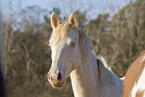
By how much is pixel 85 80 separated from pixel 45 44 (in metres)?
8.99

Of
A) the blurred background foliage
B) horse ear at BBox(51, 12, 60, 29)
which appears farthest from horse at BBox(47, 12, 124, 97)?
the blurred background foliage

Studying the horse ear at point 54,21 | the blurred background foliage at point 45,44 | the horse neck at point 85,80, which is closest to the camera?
the horse neck at point 85,80

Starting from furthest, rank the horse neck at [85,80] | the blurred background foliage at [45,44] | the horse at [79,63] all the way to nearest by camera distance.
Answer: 1. the blurred background foliage at [45,44]
2. the horse neck at [85,80]
3. the horse at [79,63]

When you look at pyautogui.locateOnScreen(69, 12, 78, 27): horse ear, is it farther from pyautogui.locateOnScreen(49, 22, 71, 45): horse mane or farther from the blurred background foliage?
the blurred background foliage

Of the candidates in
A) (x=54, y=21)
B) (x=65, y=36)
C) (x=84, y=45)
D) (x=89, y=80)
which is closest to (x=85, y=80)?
(x=89, y=80)

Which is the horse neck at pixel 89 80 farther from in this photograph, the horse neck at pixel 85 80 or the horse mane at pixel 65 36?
the horse mane at pixel 65 36

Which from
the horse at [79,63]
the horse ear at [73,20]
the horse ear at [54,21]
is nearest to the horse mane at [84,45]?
the horse at [79,63]

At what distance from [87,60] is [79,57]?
0.49 ft

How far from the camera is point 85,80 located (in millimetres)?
2562

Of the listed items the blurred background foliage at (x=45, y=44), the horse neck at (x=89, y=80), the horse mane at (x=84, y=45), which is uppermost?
the horse mane at (x=84, y=45)

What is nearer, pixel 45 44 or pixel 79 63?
pixel 79 63

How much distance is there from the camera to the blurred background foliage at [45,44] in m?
10.9

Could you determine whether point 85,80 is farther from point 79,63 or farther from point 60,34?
point 60,34

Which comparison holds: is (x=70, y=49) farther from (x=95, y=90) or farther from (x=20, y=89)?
(x=20, y=89)
